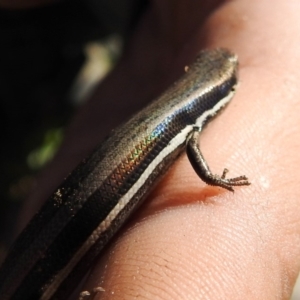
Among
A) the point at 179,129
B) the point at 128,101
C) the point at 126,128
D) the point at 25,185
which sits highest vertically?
the point at 126,128

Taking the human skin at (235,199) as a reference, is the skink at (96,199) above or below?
above

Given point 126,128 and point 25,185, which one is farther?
point 25,185

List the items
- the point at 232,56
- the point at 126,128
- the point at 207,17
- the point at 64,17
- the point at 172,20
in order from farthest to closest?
1. the point at 64,17
2. the point at 172,20
3. the point at 207,17
4. the point at 232,56
5. the point at 126,128

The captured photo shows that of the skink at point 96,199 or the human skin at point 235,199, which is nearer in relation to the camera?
the human skin at point 235,199

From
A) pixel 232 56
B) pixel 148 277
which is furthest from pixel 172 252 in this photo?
pixel 232 56

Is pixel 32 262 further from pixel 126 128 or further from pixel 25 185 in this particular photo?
pixel 25 185

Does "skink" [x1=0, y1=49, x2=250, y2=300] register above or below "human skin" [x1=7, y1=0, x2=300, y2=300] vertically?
above
